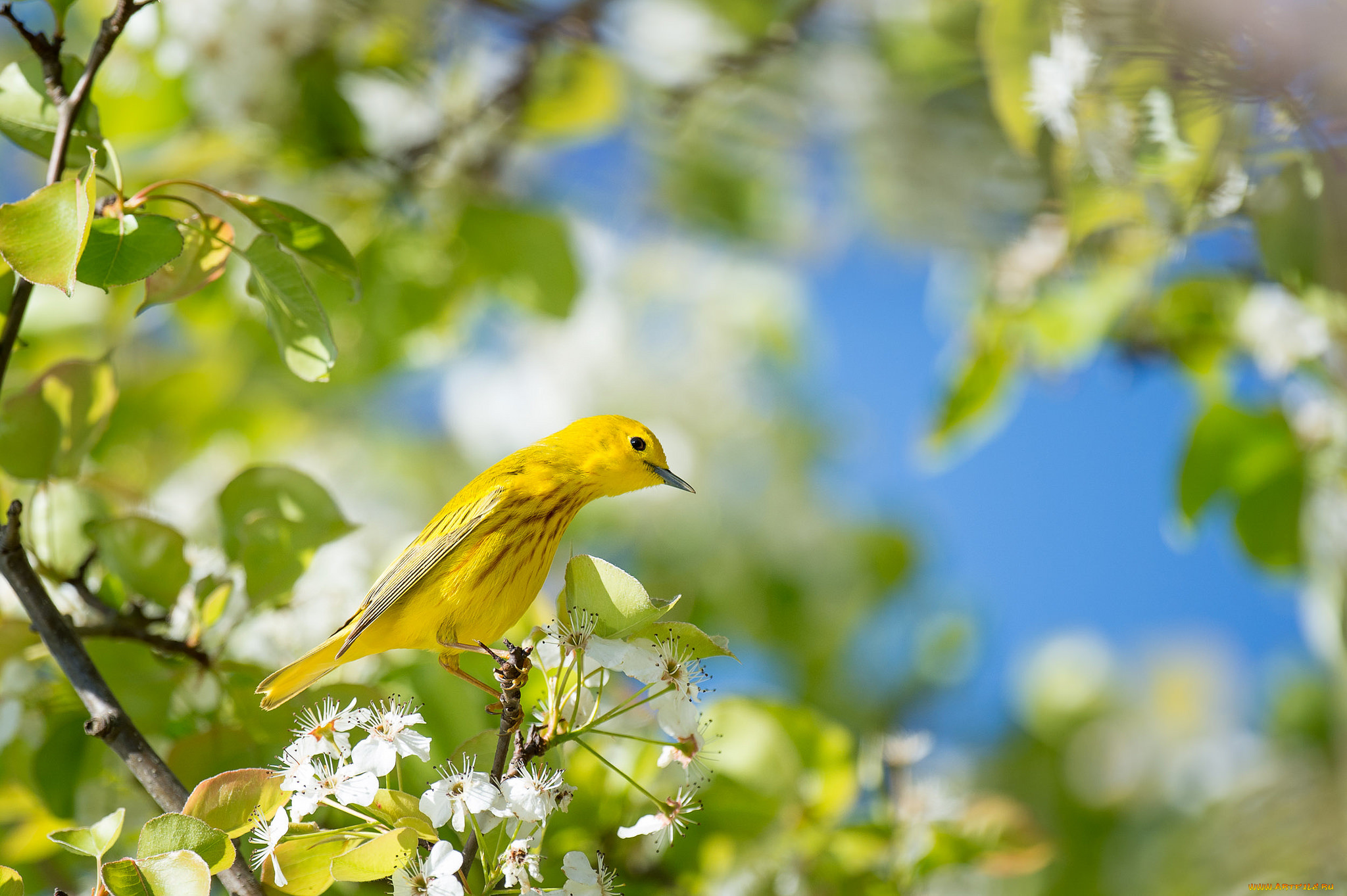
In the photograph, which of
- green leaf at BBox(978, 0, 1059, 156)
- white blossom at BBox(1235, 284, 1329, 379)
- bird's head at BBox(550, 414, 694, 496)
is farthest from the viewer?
white blossom at BBox(1235, 284, 1329, 379)

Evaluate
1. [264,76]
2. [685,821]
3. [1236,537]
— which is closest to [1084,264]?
[1236,537]

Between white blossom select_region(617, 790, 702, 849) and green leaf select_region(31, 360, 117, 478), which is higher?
green leaf select_region(31, 360, 117, 478)

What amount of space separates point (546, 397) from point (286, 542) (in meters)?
1.18

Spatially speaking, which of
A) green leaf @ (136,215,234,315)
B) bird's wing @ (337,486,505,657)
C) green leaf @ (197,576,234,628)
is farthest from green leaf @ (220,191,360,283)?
green leaf @ (197,576,234,628)

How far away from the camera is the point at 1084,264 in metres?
1.13

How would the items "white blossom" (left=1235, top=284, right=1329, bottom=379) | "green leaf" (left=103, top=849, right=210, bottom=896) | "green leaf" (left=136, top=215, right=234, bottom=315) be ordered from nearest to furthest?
1. "green leaf" (left=103, top=849, right=210, bottom=896)
2. "green leaf" (left=136, top=215, right=234, bottom=315)
3. "white blossom" (left=1235, top=284, right=1329, bottom=379)

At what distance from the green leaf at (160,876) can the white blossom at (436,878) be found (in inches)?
3.3

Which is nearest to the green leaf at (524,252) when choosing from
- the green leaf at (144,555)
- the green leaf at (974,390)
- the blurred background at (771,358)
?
the blurred background at (771,358)

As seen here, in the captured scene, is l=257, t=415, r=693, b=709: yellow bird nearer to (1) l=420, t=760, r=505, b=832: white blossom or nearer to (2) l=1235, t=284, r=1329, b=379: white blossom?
(1) l=420, t=760, r=505, b=832: white blossom

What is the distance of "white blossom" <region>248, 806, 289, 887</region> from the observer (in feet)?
1.48

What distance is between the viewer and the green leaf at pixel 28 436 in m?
0.65

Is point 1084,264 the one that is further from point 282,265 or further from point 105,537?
point 105,537

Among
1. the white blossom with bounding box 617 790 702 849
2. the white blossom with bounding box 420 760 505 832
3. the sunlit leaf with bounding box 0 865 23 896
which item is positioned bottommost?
the sunlit leaf with bounding box 0 865 23 896

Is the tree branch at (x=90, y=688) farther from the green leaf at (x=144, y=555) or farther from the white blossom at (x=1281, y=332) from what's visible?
the white blossom at (x=1281, y=332)
